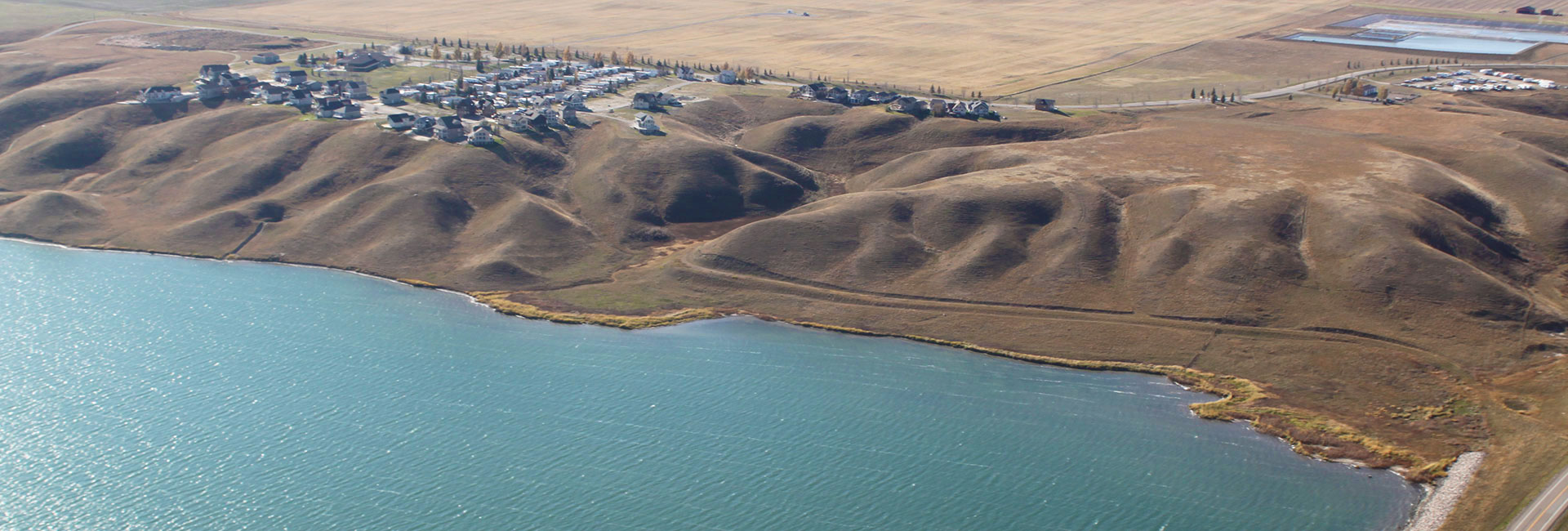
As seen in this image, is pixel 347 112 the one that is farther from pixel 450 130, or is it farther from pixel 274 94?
pixel 450 130

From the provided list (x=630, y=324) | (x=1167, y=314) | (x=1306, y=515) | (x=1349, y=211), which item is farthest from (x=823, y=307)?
(x=1349, y=211)

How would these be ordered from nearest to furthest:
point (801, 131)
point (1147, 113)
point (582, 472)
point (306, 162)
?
point (582, 472)
point (306, 162)
point (801, 131)
point (1147, 113)

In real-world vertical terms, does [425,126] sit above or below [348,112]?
below

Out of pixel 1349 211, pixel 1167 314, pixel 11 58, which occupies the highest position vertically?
pixel 11 58

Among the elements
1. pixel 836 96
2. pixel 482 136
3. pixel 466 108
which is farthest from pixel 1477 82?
pixel 466 108

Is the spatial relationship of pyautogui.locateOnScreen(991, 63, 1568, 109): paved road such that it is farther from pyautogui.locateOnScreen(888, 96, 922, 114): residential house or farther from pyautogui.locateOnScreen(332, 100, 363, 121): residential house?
pyautogui.locateOnScreen(332, 100, 363, 121): residential house

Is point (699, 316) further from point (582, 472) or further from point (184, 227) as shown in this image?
point (184, 227)

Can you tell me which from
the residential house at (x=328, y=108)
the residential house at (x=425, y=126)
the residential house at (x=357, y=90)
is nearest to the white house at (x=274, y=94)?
the residential house at (x=357, y=90)


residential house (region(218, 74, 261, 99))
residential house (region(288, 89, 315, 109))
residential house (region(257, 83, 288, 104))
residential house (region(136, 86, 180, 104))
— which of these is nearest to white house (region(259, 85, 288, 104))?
residential house (region(257, 83, 288, 104))
